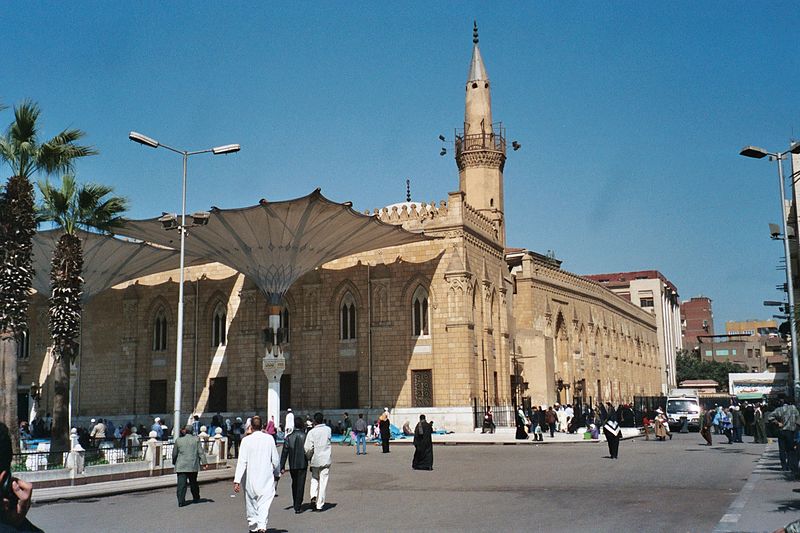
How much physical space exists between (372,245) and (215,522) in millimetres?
20781

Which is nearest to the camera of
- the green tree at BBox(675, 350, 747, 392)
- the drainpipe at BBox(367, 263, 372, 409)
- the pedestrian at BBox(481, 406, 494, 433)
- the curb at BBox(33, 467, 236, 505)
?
the curb at BBox(33, 467, 236, 505)

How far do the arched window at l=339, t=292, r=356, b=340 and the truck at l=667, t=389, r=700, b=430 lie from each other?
560 inches

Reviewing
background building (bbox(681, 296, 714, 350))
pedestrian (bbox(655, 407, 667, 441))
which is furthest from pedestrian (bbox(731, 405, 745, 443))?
background building (bbox(681, 296, 714, 350))

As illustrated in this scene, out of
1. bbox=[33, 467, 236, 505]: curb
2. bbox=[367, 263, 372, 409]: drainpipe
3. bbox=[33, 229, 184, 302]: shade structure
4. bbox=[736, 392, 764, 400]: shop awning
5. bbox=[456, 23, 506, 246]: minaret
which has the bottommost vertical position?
bbox=[33, 467, 236, 505]: curb

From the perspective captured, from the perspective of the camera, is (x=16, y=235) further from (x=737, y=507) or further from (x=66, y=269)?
(x=737, y=507)

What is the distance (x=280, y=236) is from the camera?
28.0 metres

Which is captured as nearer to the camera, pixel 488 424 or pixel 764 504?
pixel 764 504

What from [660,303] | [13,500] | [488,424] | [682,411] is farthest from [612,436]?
[660,303]

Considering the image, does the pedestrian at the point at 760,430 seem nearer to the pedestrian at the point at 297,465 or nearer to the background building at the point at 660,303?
the pedestrian at the point at 297,465

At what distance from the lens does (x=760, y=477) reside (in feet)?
45.1

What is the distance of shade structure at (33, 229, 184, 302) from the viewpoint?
2967cm

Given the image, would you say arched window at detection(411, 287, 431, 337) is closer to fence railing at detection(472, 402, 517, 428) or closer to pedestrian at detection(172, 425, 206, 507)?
fence railing at detection(472, 402, 517, 428)

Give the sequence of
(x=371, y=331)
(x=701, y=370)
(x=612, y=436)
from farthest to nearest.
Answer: (x=701, y=370), (x=371, y=331), (x=612, y=436)

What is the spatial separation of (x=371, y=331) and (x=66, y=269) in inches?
594
